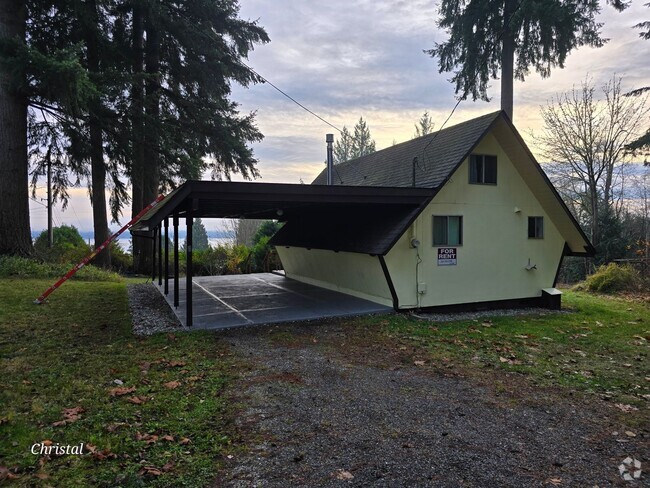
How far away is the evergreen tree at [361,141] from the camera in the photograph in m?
39.9

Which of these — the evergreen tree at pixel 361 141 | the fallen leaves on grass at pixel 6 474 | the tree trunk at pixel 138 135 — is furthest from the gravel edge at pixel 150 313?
the evergreen tree at pixel 361 141

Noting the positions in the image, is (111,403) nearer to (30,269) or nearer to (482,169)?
(482,169)

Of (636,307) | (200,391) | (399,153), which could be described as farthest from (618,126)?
(200,391)

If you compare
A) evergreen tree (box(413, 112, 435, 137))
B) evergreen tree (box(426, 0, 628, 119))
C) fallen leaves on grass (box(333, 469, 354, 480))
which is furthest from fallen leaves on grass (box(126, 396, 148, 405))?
evergreen tree (box(413, 112, 435, 137))

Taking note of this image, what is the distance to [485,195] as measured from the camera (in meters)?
10.4

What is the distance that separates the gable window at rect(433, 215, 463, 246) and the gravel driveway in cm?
498

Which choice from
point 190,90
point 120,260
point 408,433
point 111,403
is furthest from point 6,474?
point 120,260

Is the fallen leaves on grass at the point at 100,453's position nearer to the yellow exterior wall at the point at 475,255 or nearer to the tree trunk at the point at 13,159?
the yellow exterior wall at the point at 475,255

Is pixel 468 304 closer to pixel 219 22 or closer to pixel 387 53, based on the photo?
pixel 387 53

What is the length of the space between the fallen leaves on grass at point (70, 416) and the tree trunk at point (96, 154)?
451 inches

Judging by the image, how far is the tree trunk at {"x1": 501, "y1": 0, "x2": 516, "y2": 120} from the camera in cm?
1502

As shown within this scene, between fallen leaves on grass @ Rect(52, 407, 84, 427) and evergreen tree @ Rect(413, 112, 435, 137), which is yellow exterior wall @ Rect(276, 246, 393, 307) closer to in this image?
fallen leaves on grass @ Rect(52, 407, 84, 427)

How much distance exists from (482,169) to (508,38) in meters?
8.25

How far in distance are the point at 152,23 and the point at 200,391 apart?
47.3 feet
